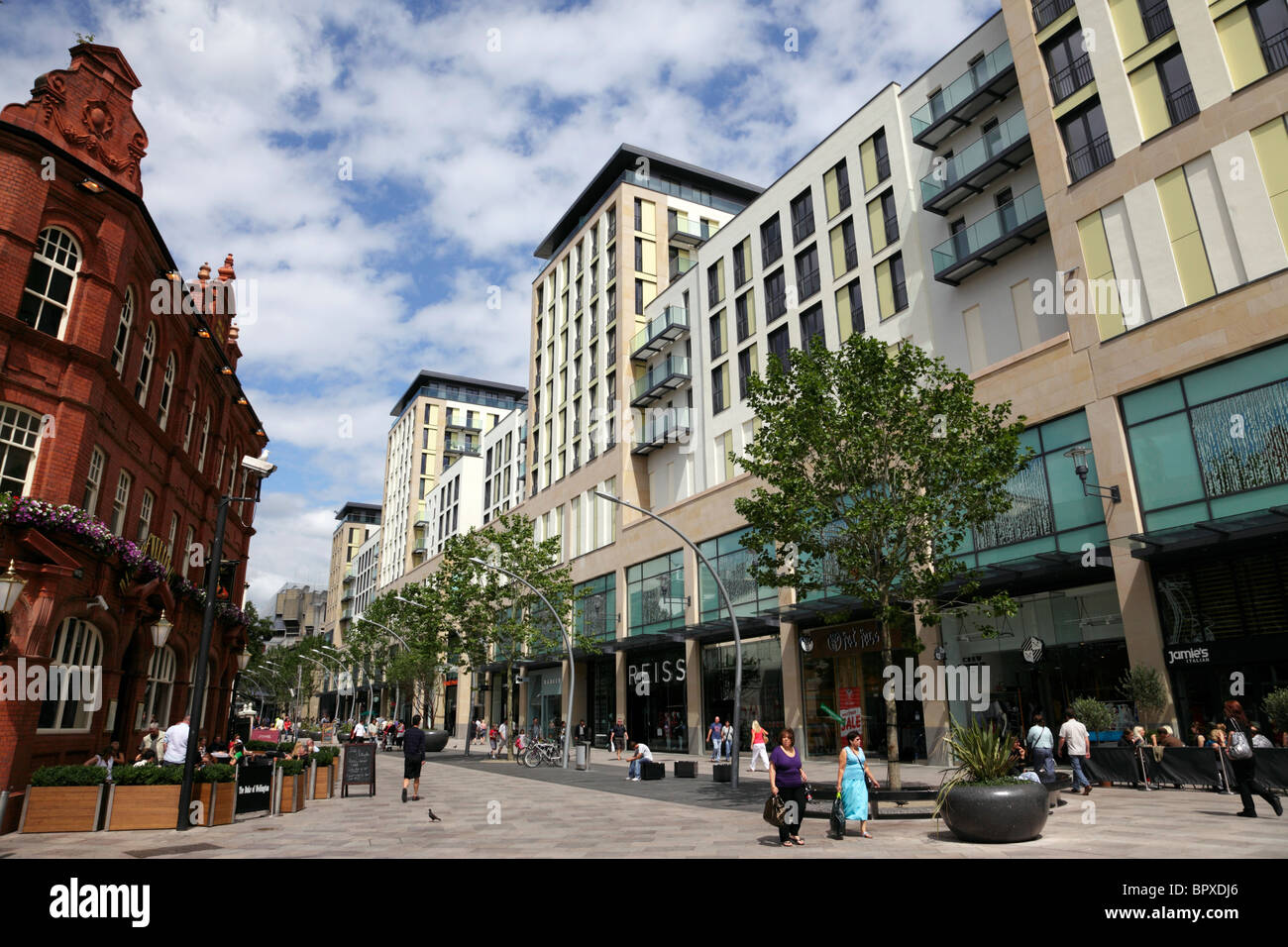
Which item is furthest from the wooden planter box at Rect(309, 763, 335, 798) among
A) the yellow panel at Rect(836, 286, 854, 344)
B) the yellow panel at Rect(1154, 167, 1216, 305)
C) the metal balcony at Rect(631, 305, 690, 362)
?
the metal balcony at Rect(631, 305, 690, 362)

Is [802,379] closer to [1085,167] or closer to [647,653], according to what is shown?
[1085,167]

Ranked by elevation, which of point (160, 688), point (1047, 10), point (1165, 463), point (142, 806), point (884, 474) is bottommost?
point (142, 806)

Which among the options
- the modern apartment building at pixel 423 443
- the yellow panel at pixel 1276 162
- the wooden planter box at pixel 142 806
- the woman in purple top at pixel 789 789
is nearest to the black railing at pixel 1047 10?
the yellow panel at pixel 1276 162

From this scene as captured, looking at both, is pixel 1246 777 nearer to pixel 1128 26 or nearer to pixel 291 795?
pixel 291 795

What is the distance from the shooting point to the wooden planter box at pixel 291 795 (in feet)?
52.6

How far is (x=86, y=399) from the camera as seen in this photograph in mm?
15945

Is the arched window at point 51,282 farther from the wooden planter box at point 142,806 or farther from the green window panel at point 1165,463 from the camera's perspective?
the green window panel at point 1165,463

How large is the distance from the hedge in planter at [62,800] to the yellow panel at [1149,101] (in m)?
28.1

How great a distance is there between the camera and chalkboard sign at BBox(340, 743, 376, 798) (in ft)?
65.6

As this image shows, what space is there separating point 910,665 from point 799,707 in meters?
6.29

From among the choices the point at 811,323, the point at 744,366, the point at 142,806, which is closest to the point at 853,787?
the point at 142,806

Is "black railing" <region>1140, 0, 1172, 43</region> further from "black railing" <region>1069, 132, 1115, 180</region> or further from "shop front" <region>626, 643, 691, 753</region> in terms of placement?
"shop front" <region>626, 643, 691, 753</region>

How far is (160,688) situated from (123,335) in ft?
34.2
